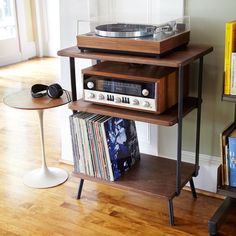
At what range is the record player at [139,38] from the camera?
1750 mm

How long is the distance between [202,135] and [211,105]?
0.17 metres

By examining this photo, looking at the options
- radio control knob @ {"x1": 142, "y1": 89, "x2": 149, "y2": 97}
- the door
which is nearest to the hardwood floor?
radio control knob @ {"x1": 142, "y1": 89, "x2": 149, "y2": 97}

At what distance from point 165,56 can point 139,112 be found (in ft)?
0.89

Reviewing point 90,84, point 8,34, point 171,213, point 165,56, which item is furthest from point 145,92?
point 8,34

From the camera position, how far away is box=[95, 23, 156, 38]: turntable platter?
180 cm

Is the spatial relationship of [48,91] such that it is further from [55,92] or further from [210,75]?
[210,75]

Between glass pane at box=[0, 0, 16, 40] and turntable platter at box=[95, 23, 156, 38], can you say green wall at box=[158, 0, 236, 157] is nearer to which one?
turntable platter at box=[95, 23, 156, 38]

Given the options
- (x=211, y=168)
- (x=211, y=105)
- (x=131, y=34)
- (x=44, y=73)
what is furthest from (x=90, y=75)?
(x=44, y=73)

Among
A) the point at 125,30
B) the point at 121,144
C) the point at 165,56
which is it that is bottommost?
the point at 121,144

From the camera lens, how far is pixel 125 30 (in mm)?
1839

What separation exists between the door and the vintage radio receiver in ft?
11.0

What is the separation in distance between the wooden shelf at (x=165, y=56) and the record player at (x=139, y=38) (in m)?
0.02

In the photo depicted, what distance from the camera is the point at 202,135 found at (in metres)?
2.18

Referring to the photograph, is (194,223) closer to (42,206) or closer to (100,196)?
(100,196)
